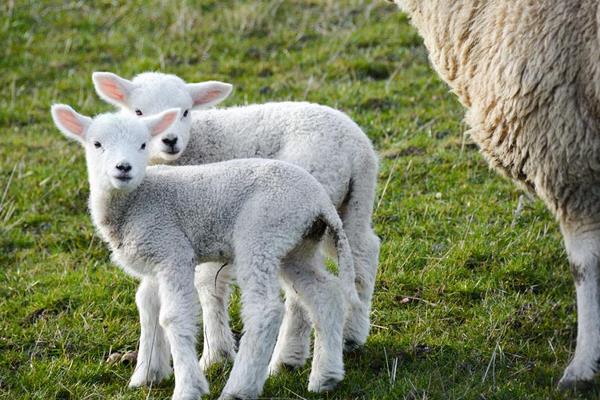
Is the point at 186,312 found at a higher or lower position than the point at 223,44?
higher

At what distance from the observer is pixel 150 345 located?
5.54 m

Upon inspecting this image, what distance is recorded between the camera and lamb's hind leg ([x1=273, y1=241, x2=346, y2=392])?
206 inches

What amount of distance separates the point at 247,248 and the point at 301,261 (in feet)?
1.28

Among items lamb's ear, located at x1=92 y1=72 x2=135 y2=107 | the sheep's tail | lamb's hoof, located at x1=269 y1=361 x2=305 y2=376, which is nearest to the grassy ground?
lamb's hoof, located at x1=269 y1=361 x2=305 y2=376

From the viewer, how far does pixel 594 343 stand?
5441 mm

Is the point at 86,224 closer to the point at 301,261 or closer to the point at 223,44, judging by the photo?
the point at 301,261

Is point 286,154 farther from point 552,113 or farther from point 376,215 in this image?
point 376,215

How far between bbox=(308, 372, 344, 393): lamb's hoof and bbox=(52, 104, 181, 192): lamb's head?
1.33 m

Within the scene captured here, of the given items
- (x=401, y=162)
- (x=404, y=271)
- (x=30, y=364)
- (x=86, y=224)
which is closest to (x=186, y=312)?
(x=30, y=364)

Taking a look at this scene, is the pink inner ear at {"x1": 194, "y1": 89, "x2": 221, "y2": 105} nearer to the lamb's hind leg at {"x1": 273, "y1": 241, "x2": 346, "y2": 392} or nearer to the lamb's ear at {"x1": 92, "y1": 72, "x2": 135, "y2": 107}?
the lamb's ear at {"x1": 92, "y1": 72, "x2": 135, "y2": 107}

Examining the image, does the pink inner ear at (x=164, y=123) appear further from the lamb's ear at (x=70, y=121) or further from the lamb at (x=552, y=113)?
the lamb at (x=552, y=113)

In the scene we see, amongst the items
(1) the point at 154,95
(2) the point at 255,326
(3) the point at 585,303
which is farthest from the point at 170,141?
(3) the point at 585,303

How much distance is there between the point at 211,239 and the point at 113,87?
1.42 metres

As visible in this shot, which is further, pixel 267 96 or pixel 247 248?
pixel 267 96
